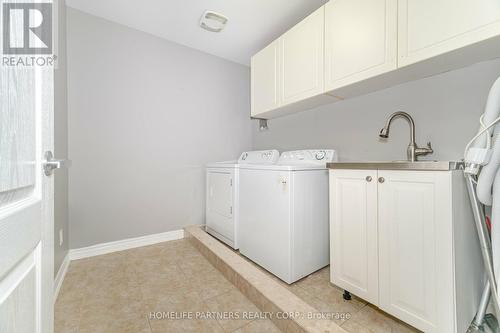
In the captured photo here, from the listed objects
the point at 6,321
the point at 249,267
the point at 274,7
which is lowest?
the point at 249,267

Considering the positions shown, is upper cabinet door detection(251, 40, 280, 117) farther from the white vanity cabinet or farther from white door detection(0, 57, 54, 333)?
white door detection(0, 57, 54, 333)

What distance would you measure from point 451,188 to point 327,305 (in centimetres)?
96

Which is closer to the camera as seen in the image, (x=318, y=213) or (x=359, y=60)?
(x=359, y=60)

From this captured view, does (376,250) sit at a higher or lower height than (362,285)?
higher

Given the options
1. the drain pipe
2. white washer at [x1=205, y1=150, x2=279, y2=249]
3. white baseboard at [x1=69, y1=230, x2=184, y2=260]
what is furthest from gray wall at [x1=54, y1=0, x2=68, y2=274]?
the drain pipe

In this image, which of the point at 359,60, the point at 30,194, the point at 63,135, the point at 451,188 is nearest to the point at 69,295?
the point at 63,135

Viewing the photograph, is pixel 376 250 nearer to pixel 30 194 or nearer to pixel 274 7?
pixel 30 194

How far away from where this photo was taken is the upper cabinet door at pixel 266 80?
210 cm

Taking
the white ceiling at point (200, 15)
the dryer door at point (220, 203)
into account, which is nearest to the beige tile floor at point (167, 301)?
the dryer door at point (220, 203)

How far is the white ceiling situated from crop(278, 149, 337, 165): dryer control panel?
133 centimetres

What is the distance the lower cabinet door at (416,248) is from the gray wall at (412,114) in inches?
20.6

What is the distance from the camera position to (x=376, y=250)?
119cm

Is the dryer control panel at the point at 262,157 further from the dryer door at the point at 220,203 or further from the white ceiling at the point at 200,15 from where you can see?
the white ceiling at the point at 200,15

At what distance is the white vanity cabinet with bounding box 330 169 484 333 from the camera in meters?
0.95
